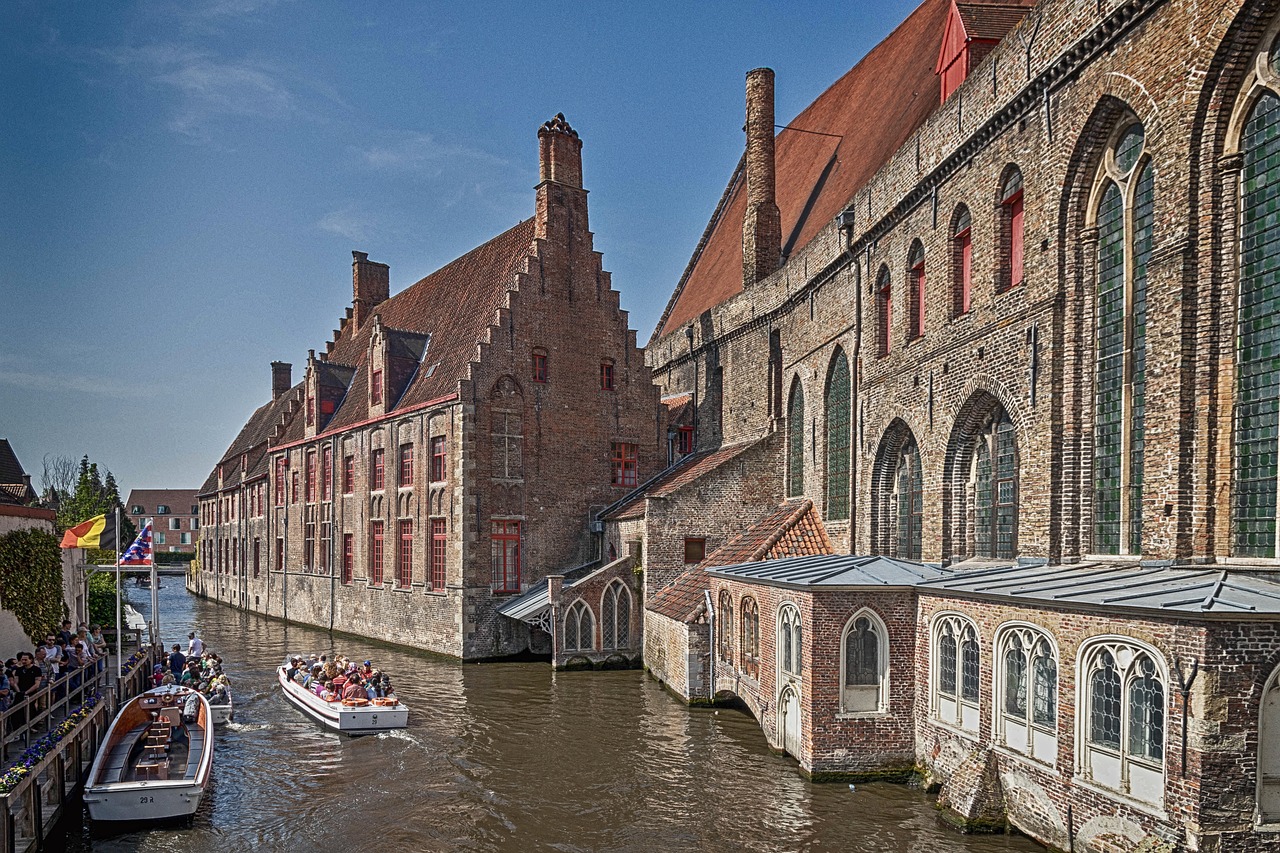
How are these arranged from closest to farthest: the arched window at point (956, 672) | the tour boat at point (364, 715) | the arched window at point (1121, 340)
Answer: the arched window at point (1121, 340) < the arched window at point (956, 672) < the tour boat at point (364, 715)

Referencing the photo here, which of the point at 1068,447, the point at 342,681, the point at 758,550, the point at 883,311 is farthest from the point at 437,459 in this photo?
the point at 1068,447

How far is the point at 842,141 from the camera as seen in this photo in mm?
26812

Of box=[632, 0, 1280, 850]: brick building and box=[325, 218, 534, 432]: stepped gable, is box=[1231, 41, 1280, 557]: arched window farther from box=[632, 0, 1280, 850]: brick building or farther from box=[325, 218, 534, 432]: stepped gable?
box=[325, 218, 534, 432]: stepped gable

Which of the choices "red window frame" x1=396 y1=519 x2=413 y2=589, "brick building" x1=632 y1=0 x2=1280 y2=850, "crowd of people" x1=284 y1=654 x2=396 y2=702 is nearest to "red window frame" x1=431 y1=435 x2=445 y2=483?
"red window frame" x1=396 y1=519 x2=413 y2=589

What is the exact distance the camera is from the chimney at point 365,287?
1721 inches

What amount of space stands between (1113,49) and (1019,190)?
2.70 metres

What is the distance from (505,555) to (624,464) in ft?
16.1

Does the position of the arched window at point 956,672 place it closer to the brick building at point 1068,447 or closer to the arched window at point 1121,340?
the brick building at point 1068,447

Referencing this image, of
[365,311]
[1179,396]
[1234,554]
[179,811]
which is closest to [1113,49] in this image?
[1179,396]

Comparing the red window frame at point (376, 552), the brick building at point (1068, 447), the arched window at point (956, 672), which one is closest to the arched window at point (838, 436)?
the brick building at point (1068, 447)

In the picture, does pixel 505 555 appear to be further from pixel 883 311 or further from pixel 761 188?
Answer: pixel 883 311

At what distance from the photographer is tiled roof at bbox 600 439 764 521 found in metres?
25.5

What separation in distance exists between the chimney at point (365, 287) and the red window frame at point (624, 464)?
59.5 feet

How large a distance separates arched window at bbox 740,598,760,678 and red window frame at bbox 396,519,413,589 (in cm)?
1495
